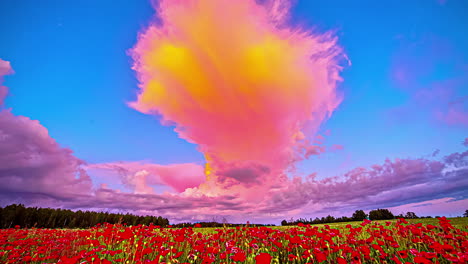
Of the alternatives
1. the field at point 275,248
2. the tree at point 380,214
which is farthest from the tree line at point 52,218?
the tree at point 380,214

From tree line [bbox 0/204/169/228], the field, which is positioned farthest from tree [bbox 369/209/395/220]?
tree line [bbox 0/204/169/228]

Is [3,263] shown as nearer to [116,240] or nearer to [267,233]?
[116,240]

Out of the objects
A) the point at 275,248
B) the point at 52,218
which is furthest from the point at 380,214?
the point at 52,218

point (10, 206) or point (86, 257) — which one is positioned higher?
point (10, 206)

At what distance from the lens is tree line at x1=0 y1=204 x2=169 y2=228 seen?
117ft

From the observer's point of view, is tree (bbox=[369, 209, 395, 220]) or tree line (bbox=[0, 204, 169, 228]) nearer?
tree line (bbox=[0, 204, 169, 228])

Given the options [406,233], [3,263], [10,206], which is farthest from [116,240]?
[10,206]

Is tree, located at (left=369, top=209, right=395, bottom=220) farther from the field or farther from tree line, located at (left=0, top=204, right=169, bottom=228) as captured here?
tree line, located at (left=0, top=204, right=169, bottom=228)

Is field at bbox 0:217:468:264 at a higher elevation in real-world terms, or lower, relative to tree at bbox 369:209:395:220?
lower

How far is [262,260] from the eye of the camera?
4188 millimetres

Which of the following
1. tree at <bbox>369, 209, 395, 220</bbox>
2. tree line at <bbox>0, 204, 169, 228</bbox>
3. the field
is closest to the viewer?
the field

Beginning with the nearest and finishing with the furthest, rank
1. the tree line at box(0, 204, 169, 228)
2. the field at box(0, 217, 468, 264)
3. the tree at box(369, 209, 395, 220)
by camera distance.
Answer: the field at box(0, 217, 468, 264)
the tree line at box(0, 204, 169, 228)
the tree at box(369, 209, 395, 220)

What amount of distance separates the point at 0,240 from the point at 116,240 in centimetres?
560

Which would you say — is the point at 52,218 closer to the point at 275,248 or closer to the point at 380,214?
the point at 275,248
